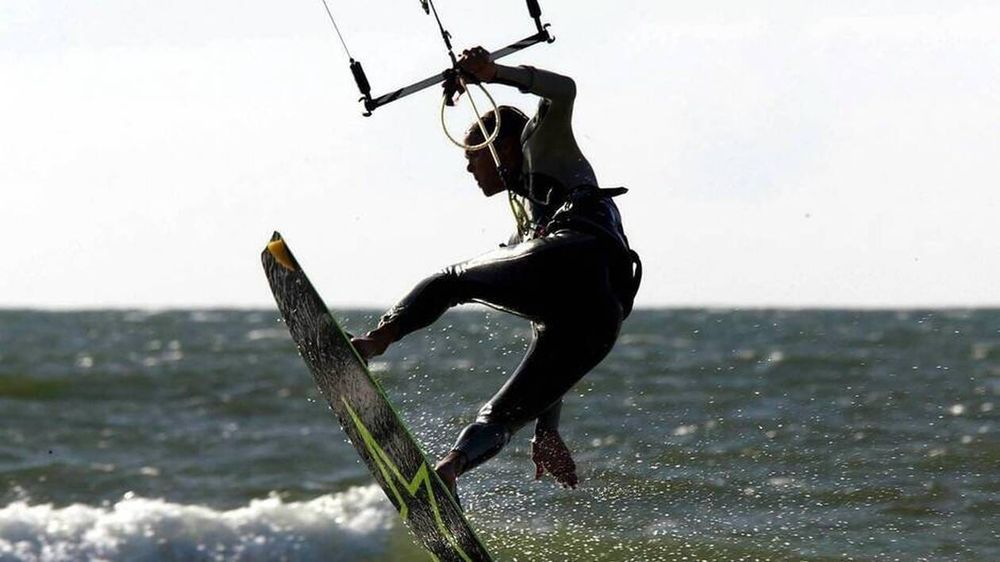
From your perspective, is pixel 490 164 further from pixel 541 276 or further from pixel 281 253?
pixel 281 253

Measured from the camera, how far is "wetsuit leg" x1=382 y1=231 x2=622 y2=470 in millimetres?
6559

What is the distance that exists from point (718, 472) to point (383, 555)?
299 centimetres

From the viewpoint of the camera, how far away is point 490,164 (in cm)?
698

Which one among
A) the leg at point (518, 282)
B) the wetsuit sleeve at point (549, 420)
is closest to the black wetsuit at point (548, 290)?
the leg at point (518, 282)

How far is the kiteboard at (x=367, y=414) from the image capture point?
6.64 metres

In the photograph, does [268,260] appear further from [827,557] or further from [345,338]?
[827,557]

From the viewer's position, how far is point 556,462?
7.21m

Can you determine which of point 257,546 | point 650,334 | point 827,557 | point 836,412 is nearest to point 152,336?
point 650,334

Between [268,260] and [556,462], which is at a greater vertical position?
[268,260]

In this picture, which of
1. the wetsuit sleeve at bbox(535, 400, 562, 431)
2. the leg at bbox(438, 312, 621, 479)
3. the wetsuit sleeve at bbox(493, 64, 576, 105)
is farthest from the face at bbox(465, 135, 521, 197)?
the wetsuit sleeve at bbox(535, 400, 562, 431)

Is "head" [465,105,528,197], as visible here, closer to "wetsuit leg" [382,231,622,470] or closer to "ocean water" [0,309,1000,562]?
"wetsuit leg" [382,231,622,470]

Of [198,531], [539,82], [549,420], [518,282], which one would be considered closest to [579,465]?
[198,531]

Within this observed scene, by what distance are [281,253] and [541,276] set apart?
1094 mm

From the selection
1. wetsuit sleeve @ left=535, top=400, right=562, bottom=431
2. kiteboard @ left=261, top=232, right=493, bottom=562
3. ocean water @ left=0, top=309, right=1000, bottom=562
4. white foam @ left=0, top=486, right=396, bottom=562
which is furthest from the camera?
white foam @ left=0, top=486, right=396, bottom=562
